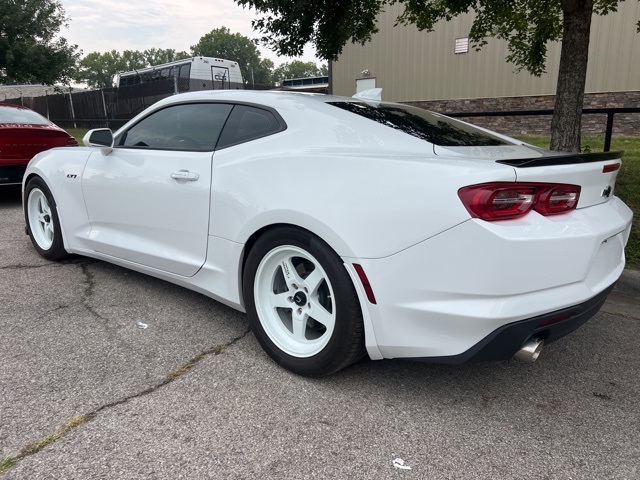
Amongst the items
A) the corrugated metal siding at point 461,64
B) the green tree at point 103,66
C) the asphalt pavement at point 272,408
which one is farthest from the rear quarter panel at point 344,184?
the green tree at point 103,66

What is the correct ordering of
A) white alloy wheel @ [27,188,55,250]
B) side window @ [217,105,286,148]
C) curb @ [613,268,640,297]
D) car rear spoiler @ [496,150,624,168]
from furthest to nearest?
white alloy wheel @ [27,188,55,250]
curb @ [613,268,640,297]
side window @ [217,105,286,148]
car rear spoiler @ [496,150,624,168]

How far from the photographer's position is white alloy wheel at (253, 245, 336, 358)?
2602mm

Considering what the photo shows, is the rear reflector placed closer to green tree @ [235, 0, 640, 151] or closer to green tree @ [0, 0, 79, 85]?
green tree @ [235, 0, 640, 151]

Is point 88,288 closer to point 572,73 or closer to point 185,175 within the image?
point 185,175

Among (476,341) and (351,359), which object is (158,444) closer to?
(351,359)

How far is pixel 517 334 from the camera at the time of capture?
2.11 metres

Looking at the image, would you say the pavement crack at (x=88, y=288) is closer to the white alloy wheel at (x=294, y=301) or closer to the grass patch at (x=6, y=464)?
the white alloy wheel at (x=294, y=301)

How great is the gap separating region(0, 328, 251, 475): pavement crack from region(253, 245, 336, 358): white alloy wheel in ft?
1.33

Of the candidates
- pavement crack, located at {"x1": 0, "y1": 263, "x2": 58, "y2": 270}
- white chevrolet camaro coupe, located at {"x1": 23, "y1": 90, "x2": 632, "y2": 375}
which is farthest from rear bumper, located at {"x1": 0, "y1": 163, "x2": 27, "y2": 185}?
white chevrolet camaro coupe, located at {"x1": 23, "y1": 90, "x2": 632, "y2": 375}

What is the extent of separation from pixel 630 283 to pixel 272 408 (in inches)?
122

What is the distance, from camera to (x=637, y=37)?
48.0 ft

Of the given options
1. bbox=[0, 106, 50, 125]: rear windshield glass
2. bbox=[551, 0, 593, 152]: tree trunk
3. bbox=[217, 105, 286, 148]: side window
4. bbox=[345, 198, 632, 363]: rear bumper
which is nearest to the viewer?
bbox=[345, 198, 632, 363]: rear bumper

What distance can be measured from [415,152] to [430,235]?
50 cm

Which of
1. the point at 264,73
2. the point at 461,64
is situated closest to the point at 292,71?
the point at 264,73
